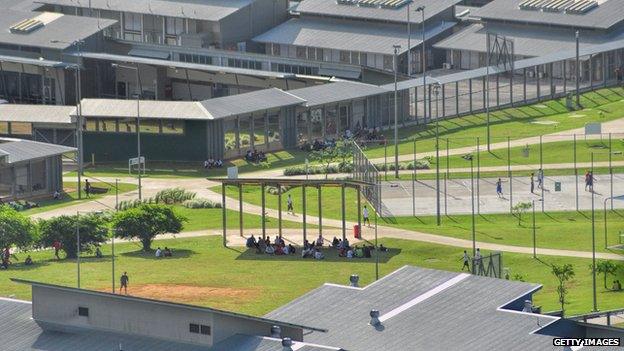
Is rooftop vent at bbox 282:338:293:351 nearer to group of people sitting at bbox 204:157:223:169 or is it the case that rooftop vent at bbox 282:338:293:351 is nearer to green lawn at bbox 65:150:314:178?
green lawn at bbox 65:150:314:178

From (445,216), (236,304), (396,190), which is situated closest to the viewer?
(236,304)

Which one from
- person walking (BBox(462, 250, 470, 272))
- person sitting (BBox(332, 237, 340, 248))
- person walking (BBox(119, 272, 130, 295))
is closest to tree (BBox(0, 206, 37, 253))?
person walking (BBox(119, 272, 130, 295))

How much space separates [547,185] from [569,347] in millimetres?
76021

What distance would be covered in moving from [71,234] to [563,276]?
37.3m

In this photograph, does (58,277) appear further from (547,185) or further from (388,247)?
(547,185)

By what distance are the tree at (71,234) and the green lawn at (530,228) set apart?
72.7 ft

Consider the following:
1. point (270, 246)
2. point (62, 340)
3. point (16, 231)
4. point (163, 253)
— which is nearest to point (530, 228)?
point (270, 246)

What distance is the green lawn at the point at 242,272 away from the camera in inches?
5418

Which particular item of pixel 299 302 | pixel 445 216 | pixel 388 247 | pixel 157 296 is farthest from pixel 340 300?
pixel 445 216

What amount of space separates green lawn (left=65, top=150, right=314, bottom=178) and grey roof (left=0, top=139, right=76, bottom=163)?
24.1 ft

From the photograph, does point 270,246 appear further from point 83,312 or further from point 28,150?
point 83,312

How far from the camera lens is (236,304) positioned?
5379 inches

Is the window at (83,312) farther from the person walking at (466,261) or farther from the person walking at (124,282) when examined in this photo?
the person walking at (466,261)

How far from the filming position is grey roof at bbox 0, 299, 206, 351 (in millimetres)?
106438
